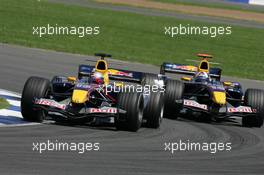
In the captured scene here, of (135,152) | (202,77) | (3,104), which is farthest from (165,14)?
(135,152)

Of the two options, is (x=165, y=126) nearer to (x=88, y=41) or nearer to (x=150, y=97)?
(x=150, y=97)

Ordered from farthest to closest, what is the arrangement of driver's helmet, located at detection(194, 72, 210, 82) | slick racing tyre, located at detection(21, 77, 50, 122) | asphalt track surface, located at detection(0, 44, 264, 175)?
driver's helmet, located at detection(194, 72, 210, 82) < slick racing tyre, located at detection(21, 77, 50, 122) < asphalt track surface, located at detection(0, 44, 264, 175)

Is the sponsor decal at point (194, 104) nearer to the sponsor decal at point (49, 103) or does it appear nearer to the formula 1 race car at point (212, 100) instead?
the formula 1 race car at point (212, 100)

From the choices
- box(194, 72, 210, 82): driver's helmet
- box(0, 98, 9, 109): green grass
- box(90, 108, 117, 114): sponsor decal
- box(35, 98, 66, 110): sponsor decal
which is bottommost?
box(0, 98, 9, 109): green grass

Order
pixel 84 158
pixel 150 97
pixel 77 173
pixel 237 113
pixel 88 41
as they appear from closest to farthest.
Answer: pixel 77 173
pixel 84 158
pixel 150 97
pixel 237 113
pixel 88 41

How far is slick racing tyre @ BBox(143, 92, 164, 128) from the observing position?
15375 millimetres

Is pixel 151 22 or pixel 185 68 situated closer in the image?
pixel 185 68

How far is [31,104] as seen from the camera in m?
14.4

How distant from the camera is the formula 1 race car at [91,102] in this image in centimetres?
1437

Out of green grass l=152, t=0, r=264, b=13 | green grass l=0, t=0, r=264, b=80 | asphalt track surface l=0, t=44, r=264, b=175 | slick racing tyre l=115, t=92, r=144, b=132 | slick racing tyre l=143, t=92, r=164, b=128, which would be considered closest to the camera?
asphalt track surface l=0, t=44, r=264, b=175

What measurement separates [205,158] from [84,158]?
6.42 feet

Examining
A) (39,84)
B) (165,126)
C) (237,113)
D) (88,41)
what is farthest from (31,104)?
(88,41)

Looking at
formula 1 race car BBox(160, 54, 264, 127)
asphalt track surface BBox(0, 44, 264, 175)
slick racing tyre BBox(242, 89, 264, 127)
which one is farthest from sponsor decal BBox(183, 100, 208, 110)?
slick racing tyre BBox(242, 89, 264, 127)

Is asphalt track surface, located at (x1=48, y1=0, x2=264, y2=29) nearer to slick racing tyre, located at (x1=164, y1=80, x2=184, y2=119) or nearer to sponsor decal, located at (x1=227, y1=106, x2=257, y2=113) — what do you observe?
slick racing tyre, located at (x1=164, y1=80, x2=184, y2=119)
